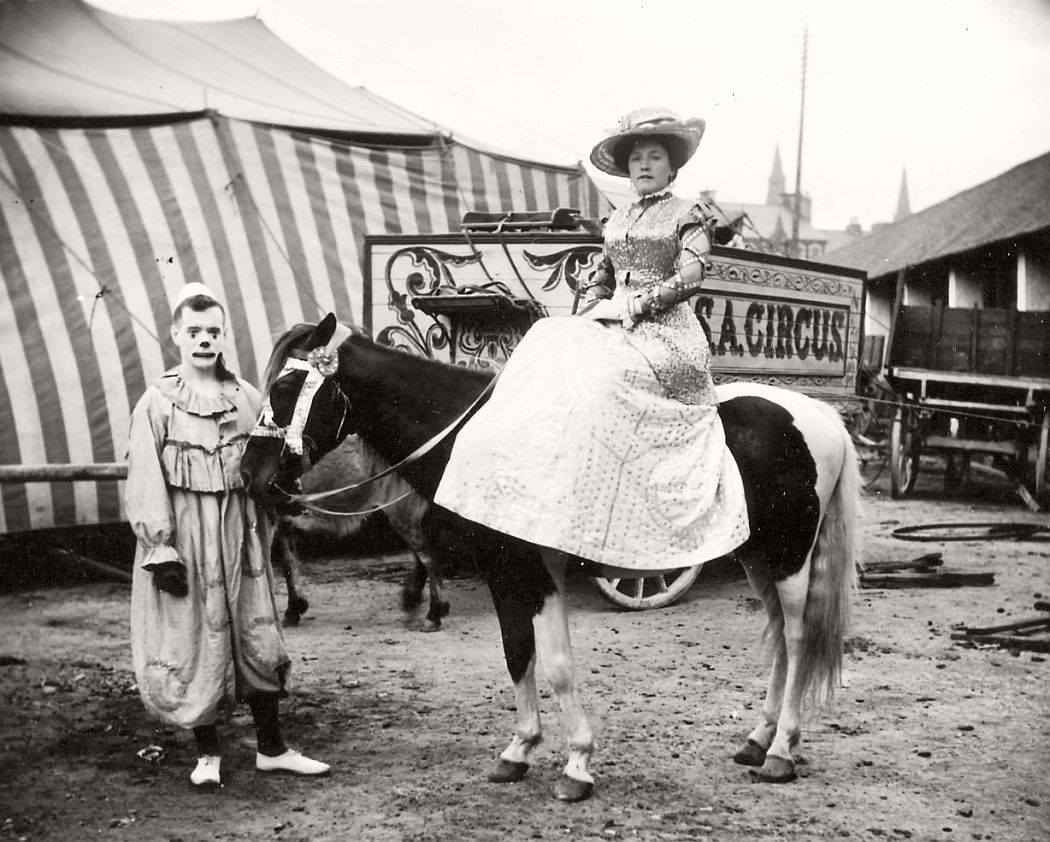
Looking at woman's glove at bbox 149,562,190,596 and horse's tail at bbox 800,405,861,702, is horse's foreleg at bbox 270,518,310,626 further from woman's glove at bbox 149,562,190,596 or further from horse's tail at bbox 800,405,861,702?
horse's tail at bbox 800,405,861,702

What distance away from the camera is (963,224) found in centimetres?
1483

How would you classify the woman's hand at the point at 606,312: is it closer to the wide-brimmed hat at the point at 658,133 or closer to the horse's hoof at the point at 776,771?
the wide-brimmed hat at the point at 658,133

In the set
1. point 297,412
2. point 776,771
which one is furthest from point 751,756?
point 297,412

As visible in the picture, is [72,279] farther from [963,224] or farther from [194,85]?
[963,224]

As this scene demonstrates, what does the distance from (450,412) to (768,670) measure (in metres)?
2.31

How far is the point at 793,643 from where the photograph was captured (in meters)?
3.63

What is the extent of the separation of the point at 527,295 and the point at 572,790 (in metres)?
3.41

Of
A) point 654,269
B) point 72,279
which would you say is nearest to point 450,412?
point 654,269

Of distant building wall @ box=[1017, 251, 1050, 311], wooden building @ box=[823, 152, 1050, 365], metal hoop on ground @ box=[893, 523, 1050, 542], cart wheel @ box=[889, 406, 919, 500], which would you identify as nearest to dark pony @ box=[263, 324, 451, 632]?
metal hoop on ground @ box=[893, 523, 1050, 542]

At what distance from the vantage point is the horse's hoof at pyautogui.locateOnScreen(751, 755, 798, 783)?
341 centimetres

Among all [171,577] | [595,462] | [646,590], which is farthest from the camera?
[646,590]

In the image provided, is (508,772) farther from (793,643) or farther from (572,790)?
(793,643)

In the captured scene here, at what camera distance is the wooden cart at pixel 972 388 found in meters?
10.5

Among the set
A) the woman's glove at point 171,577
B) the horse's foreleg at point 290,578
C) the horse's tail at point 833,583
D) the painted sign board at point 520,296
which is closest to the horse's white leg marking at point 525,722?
the horse's tail at point 833,583
